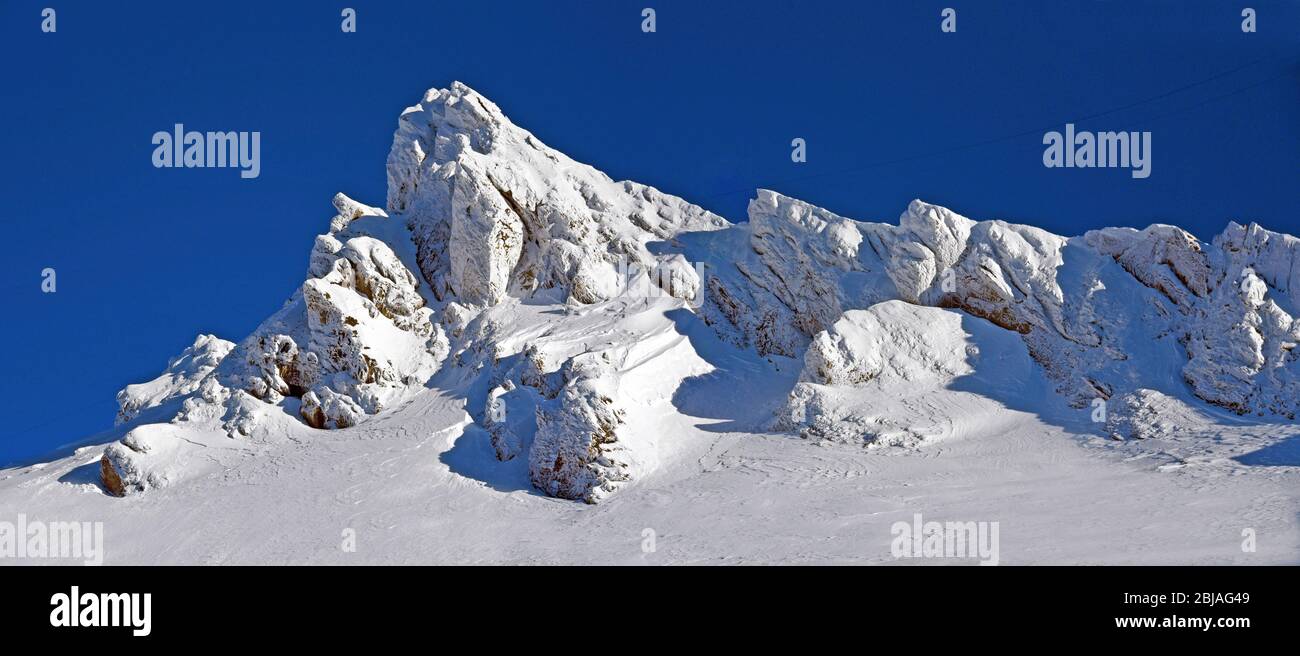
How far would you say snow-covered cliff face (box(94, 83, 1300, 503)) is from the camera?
39188 millimetres

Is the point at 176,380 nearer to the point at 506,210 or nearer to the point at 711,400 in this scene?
the point at 506,210

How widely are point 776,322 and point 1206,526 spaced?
Answer: 2147 cm

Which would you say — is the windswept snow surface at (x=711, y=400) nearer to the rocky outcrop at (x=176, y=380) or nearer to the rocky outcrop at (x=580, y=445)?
the rocky outcrop at (x=580, y=445)

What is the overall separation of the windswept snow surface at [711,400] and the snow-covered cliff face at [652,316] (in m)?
0.13

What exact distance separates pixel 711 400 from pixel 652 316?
583 cm

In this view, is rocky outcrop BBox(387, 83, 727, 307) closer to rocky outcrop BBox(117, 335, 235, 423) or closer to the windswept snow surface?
the windswept snow surface

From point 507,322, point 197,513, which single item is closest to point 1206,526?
point 507,322

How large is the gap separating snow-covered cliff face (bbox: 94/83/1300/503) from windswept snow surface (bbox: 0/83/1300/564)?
0.13 metres

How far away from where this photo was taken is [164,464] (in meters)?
41.8

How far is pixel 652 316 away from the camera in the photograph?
155ft

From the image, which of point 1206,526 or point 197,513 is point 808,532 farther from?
point 197,513

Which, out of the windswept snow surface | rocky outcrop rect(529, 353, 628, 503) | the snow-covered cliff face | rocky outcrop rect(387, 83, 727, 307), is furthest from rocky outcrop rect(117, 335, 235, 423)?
rocky outcrop rect(529, 353, 628, 503)

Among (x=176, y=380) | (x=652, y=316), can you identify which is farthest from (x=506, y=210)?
(x=176, y=380)

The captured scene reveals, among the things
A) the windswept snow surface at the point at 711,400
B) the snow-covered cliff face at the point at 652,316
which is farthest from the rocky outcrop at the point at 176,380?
the windswept snow surface at the point at 711,400
